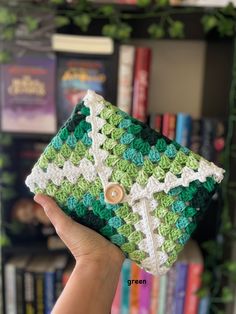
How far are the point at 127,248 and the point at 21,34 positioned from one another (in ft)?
1.83

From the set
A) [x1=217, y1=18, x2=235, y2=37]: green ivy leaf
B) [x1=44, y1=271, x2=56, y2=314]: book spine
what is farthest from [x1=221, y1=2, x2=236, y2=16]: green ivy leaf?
[x1=44, y1=271, x2=56, y2=314]: book spine

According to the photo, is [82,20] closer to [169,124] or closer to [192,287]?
[169,124]

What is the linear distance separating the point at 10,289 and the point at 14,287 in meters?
0.01

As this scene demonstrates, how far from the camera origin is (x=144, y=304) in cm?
91

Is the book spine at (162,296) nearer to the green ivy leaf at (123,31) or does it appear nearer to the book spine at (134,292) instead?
the book spine at (134,292)

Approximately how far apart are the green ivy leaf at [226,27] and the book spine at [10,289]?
0.80 metres

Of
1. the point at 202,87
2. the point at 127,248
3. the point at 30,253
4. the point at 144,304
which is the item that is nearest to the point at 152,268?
the point at 127,248

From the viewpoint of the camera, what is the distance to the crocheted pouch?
1.81ft

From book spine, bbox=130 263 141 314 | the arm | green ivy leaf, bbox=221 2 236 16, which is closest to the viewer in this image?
the arm

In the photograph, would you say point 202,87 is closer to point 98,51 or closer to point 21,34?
point 98,51

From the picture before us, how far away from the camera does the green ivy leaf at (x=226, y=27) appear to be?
819 mm

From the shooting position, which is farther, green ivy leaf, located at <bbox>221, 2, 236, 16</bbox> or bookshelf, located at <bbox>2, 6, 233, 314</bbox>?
bookshelf, located at <bbox>2, 6, 233, 314</bbox>

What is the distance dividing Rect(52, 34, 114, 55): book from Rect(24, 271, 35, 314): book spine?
0.59 metres

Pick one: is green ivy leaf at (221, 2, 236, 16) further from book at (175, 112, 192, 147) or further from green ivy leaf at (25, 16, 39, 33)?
green ivy leaf at (25, 16, 39, 33)
